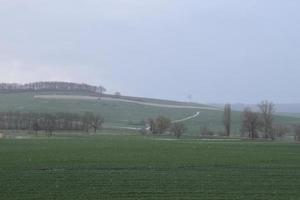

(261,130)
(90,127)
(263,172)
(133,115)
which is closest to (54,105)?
(133,115)

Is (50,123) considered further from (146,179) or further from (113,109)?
(146,179)

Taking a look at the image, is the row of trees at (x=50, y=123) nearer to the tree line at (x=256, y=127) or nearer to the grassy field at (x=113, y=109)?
the tree line at (x=256, y=127)

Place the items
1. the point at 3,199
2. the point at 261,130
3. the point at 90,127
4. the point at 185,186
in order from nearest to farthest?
the point at 3,199 < the point at 185,186 < the point at 261,130 < the point at 90,127

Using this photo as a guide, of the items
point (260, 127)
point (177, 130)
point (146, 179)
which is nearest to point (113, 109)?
point (177, 130)

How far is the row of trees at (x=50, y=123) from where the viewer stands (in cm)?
11144

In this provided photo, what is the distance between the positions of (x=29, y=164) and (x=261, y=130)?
70.2 meters

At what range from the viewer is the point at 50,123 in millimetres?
111438

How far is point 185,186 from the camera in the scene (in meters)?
26.3

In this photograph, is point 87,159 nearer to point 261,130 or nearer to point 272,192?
point 272,192

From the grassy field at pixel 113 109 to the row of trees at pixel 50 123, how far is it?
84.6 ft

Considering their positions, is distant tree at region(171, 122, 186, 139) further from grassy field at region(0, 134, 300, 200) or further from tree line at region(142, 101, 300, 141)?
grassy field at region(0, 134, 300, 200)

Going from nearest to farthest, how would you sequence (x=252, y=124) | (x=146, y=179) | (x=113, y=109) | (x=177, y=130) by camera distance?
(x=146, y=179) < (x=252, y=124) < (x=177, y=130) < (x=113, y=109)

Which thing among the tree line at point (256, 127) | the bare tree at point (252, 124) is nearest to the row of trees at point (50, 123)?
the tree line at point (256, 127)

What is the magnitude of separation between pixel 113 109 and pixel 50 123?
5991 cm
